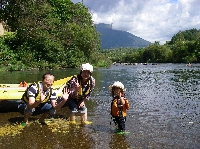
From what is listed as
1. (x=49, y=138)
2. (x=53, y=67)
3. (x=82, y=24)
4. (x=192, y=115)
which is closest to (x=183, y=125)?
(x=192, y=115)

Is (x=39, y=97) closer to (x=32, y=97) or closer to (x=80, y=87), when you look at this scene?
(x=32, y=97)

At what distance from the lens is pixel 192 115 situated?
26.5 ft

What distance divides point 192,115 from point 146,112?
1409 mm

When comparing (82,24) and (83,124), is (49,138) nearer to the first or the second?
(83,124)

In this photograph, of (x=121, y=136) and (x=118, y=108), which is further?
(x=118, y=108)

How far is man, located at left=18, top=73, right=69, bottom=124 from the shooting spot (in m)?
5.98

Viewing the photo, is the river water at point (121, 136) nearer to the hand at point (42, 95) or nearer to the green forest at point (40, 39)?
the hand at point (42, 95)

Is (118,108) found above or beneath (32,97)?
beneath

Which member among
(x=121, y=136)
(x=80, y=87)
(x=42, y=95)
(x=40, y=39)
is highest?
(x=40, y=39)

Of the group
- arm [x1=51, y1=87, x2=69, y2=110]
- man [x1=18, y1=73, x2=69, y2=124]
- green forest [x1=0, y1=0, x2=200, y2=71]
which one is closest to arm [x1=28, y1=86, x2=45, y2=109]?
man [x1=18, y1=73, x2=69, y2=124]

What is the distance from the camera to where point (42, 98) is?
5.99 meters

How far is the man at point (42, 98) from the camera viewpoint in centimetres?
598

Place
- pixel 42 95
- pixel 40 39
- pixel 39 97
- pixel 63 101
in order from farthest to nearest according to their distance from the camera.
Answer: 1. pixel 40 39
2. pixel 39 97
3. pixel 42 95
4. pixel 63 101

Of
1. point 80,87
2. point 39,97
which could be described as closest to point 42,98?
point 39,97
